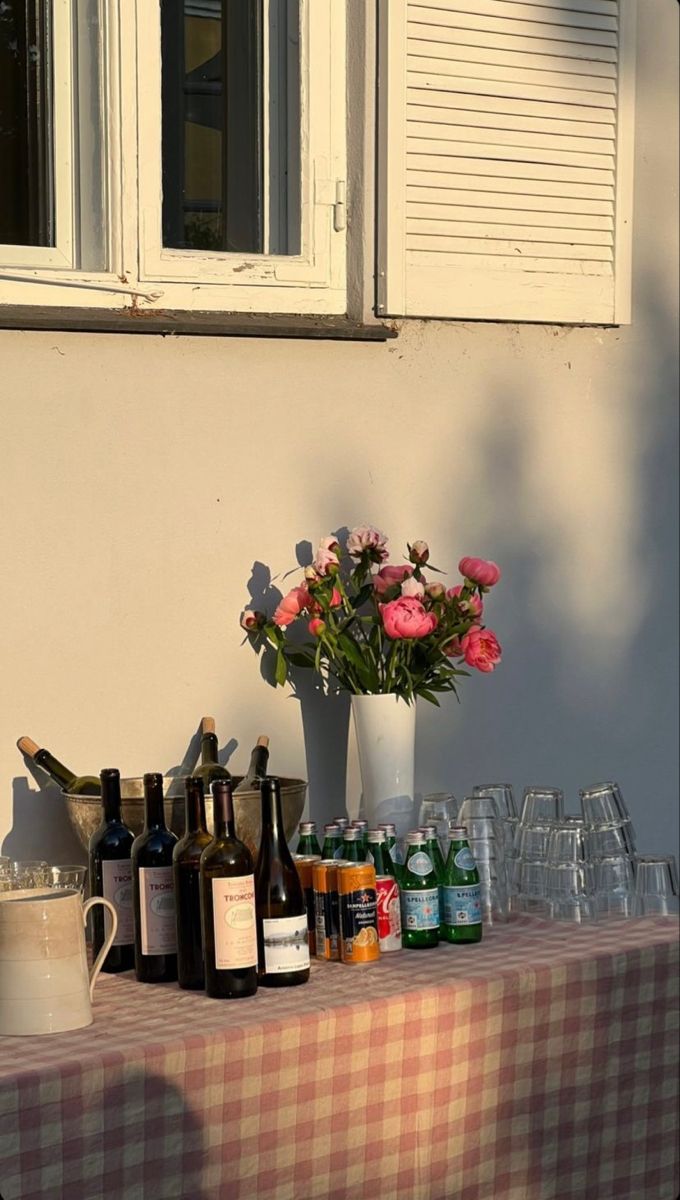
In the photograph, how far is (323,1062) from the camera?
2518 millimetres

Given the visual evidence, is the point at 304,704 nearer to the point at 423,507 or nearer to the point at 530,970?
the point at 423,507

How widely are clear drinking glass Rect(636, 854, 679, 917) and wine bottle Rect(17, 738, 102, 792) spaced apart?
39.5 inches

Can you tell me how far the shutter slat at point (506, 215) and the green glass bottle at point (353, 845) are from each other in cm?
125

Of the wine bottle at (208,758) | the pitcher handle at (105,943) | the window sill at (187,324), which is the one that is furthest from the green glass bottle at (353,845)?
the window sill at (187,324)

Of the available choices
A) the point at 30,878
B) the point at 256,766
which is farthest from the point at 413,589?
the point at 30,878

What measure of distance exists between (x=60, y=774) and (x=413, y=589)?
723mm

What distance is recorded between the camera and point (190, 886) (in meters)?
2.62

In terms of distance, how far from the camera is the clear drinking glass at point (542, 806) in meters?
3.21

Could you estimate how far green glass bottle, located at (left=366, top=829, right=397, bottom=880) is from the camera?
9.55 ft

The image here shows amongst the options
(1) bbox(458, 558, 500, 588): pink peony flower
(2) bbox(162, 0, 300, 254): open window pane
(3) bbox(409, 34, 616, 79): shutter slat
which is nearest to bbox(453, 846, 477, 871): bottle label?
(1) bbox(458, 558, 500, 588): pink peony flower

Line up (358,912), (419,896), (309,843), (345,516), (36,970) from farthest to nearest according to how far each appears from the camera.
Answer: (345,516)
(309,843)
(419,896)
(358,912)
(36,970)

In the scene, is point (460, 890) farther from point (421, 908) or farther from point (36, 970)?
point (36, 970)

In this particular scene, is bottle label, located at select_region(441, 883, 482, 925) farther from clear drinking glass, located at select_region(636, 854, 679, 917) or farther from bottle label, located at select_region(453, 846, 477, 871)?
clear drinking glass, located at select_region(636, 854, 679, 917)

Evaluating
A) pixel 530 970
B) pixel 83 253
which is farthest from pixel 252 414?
pixel 530 970
